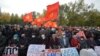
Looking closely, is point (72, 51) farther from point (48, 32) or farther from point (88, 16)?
point (88, 16)

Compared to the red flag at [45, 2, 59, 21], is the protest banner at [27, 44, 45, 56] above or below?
below

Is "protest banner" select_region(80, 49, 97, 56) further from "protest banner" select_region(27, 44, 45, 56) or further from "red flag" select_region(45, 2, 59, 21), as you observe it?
"red flag" select_region(45, 2, 59, 21)

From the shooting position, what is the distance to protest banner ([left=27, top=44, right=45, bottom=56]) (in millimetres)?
15445

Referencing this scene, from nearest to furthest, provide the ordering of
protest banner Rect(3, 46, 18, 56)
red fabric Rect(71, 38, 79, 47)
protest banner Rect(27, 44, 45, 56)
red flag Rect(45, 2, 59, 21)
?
protest banner Rect(3, 46, 18, 56) → protest banner Rect(27, 44, 45, 56) → red fabric Rect(71, 38, 79, 47) → red flag Rect(45, 2, 59, 21)

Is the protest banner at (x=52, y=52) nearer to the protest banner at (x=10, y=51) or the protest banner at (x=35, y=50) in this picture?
the protest banner at (x=35, y=50)

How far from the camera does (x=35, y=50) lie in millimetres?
15523

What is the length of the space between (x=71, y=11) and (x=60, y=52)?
138 feet

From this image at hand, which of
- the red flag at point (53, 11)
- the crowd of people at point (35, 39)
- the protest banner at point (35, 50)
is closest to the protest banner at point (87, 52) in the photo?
the crowd of people at point (35, 39)

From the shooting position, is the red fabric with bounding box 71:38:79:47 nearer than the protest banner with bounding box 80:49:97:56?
No

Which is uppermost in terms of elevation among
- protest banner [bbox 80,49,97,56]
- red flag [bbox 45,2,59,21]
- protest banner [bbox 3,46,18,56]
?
red flag [bbox 45,2,59,21]

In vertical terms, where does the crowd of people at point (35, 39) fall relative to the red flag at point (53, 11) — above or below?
below

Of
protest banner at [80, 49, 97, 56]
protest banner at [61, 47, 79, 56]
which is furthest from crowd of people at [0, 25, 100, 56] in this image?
protest banner at [80, 49, 97, 56]

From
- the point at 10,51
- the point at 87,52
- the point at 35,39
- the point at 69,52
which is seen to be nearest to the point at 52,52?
the point at 69,52

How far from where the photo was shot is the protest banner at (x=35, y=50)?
15445 mm
